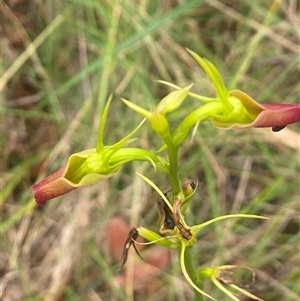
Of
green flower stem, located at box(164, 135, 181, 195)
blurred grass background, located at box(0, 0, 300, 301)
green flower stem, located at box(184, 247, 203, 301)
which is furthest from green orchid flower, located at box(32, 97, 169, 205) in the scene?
blurred grass background, located at box(0, 0, 300, 301)

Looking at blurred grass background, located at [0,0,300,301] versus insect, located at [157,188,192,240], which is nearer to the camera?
insect, located at [157,188,192,240]

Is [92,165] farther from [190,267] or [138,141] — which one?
[138,141]

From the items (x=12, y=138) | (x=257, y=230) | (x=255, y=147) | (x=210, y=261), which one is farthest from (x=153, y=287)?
(x=12, y=138)

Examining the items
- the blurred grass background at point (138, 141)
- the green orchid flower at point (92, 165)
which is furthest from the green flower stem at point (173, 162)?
the blurred grass background at point (138, 141)

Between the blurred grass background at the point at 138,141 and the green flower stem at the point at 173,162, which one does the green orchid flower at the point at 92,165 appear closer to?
the green flower stem at the point at 173,162

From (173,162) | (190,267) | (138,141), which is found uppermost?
(173,162)

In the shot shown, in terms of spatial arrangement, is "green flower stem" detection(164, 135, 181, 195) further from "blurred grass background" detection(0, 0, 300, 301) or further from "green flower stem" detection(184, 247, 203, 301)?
"blurred grass background" detection(0, 0, 300, 301)

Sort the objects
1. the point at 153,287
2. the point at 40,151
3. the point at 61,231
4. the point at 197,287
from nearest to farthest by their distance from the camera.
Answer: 1. the point at 197,287
2. the point at 153,287
3. the point at 61,231
4. the point at 40,151

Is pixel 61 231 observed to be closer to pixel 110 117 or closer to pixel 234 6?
pixel 110 117

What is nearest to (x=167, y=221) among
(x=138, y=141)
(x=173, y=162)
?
(x=173, y=162)
